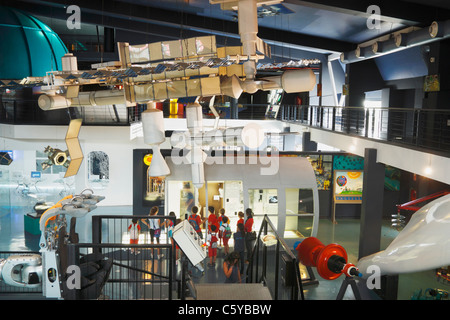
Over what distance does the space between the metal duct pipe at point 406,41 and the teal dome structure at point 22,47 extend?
849 centimetres

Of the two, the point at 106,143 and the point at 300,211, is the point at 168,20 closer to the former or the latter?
the point at 106,143

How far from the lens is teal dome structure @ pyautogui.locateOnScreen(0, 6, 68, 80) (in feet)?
10.6

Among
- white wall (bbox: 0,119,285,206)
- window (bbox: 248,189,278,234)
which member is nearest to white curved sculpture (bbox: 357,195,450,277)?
window (bbox: 248,189,278,234)

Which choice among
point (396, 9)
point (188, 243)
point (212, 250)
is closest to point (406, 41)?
point (396, 9)

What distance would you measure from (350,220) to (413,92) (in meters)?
4.89

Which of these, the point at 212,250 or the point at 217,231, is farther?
the point at 217,231

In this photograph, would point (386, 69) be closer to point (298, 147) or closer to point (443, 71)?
point (443, 71)

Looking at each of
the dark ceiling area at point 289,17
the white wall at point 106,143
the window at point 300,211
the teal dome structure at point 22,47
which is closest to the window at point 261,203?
the window at point 300,211

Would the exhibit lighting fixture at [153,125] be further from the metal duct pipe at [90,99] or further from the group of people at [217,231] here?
the group of people at [217,231]

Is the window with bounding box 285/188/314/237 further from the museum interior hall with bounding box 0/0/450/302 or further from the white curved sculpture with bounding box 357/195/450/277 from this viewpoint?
the white curved sculpture with bounding box 357/195/450/277

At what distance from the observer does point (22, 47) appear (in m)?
3.31

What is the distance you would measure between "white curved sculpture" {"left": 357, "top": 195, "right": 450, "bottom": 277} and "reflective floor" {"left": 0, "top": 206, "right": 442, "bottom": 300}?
14.0ft

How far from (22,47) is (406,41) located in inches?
384

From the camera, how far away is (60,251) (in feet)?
16.1
